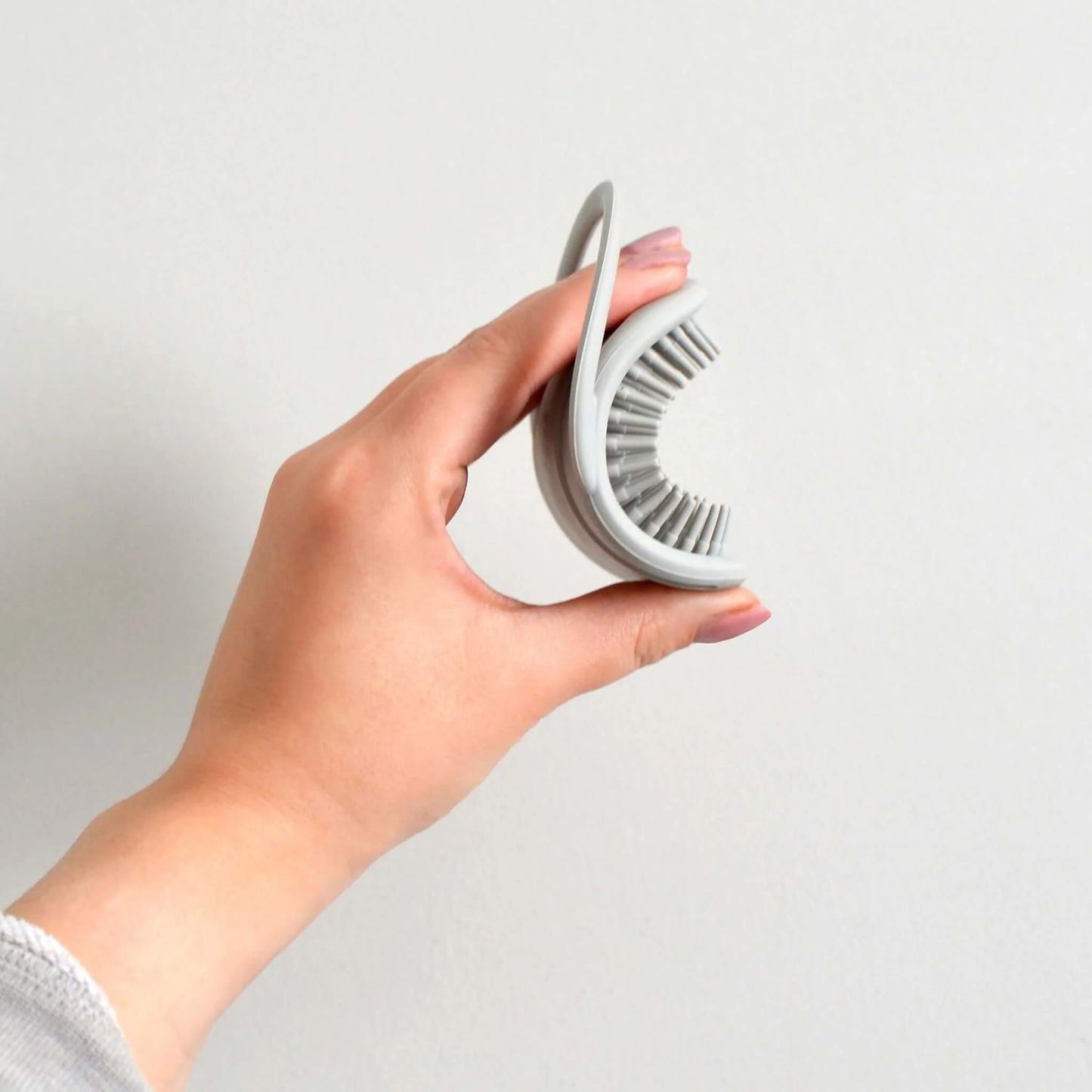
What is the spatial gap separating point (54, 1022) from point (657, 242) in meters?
0.52

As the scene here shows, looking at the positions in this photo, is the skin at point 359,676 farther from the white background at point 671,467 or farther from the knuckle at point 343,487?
the white background at point 671,467

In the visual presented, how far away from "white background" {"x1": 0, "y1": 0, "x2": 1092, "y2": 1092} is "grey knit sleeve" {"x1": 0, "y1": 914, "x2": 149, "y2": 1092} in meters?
0.35

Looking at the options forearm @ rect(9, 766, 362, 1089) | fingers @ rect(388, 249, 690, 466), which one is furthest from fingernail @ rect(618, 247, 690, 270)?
forearm @ rect(9, 766, 362, 1089)

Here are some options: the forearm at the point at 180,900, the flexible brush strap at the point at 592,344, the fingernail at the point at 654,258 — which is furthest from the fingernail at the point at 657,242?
the forearm at the point at 180,900

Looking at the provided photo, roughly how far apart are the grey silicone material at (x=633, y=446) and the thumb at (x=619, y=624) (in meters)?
0.02

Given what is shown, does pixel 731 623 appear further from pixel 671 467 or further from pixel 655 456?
pixel 671 467

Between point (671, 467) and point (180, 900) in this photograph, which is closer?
point (180, 900)

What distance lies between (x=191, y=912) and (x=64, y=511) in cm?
41

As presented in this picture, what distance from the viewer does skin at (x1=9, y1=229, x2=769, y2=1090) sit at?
0.57 meters

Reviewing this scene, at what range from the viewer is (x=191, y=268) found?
0.89 metres

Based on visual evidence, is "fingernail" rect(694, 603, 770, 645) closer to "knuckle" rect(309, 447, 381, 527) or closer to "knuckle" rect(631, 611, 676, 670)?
"knuckle" rect(631, 611, 676, 670)

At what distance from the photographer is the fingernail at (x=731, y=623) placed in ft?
2.13

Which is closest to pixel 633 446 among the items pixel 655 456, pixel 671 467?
pixel 655 456

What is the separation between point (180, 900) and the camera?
0.55m
